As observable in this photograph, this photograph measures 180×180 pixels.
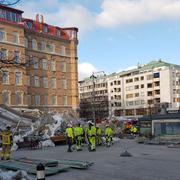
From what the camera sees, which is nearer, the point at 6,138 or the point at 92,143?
the point at 6,138

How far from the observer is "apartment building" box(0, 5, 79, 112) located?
219 ft

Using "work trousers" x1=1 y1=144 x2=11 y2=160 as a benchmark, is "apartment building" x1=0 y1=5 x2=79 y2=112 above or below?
above

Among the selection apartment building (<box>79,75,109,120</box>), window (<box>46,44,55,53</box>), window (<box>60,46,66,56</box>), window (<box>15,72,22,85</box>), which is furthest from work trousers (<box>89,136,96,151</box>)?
apartment building (<box>79,75,109,120</box>)

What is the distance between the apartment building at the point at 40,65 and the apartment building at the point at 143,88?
43593 mm

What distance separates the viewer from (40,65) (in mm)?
75438

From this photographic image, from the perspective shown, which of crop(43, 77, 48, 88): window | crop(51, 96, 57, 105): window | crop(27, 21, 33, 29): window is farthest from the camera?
crop(51, 96, 57, 105): window

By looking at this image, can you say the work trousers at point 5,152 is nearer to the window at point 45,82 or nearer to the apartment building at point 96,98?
the window at point 45,82

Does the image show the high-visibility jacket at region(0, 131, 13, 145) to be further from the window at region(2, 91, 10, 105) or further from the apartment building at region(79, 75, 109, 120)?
the apartment building at region(79, 75, 109, 120)

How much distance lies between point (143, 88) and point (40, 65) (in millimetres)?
65714

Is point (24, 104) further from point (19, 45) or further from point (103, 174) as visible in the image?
point (103, 174)

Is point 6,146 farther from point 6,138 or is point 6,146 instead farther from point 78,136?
point 78,136

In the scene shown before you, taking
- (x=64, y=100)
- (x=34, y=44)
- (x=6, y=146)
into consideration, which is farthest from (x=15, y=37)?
(x=6, y=146)

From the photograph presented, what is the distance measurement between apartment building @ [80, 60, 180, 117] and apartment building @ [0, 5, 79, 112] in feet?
143

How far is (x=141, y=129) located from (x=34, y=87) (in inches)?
1549
